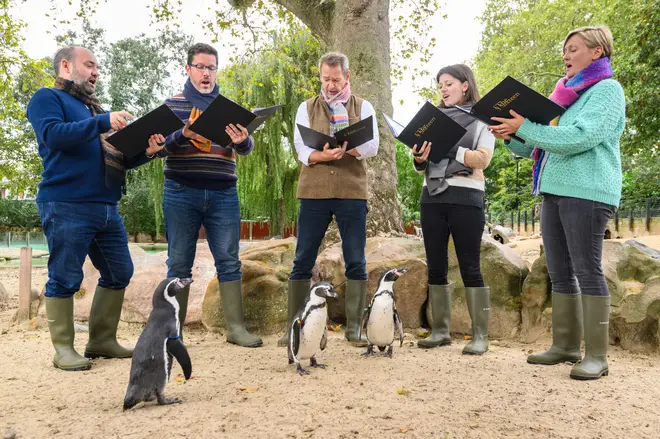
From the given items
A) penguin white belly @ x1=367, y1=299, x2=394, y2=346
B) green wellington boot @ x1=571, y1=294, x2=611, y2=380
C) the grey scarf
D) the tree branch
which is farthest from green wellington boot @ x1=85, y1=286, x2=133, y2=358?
the tree branch

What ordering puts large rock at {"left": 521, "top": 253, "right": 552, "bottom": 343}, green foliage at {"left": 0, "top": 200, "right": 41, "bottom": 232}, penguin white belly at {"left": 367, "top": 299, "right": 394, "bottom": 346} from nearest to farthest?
penguin white belly at {"left": 367, "top": 299, "right": 394, "bottom": 346}, large rock at {"left": 521, "top": 253, "right": 552, "bottom": 343}, green foliage at {"left": 0, "top": 200, "right": 41, "bottom": 232}

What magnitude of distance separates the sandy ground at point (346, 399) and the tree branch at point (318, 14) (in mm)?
5418

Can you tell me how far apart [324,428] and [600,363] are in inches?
75.9

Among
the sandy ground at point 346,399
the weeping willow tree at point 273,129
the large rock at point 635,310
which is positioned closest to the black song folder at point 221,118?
the sandy ground at point 346,399

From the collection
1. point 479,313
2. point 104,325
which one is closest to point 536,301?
point 479,313

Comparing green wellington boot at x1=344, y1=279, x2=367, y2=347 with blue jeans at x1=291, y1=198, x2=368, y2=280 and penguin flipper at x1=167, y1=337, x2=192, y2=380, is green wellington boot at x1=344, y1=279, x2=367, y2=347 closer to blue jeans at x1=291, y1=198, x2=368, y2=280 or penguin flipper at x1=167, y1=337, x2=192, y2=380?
blue jeans at x1=291, y1=198, x2=368, y2=280

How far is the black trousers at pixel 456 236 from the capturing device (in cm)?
398

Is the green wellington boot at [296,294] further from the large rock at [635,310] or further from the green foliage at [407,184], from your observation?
the green foliage at [407,184]

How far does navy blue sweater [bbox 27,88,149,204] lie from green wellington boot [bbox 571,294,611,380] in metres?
3.28

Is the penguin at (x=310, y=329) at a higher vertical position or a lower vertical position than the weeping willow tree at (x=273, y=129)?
lower

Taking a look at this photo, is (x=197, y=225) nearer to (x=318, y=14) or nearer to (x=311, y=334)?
(x=311, y=334)

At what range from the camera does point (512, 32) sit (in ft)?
71.4

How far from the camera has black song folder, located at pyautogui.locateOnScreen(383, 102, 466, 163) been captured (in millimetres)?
3633

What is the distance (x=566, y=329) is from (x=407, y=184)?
1024 inches
